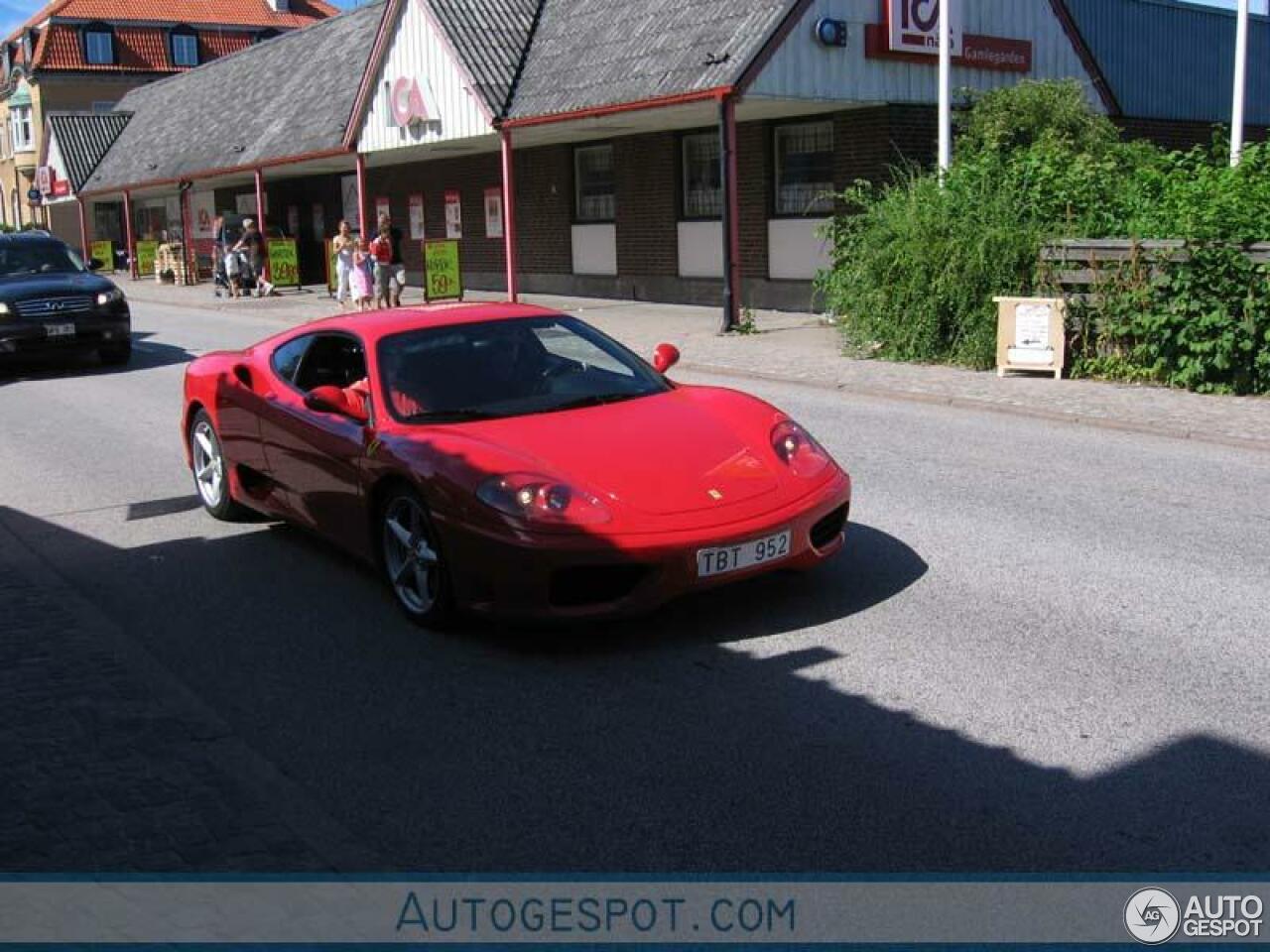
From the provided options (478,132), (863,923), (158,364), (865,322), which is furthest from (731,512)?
(478,132)

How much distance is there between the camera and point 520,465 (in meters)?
5.88

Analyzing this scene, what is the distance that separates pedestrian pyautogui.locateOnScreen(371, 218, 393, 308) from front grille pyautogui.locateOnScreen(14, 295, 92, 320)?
813 centimetres

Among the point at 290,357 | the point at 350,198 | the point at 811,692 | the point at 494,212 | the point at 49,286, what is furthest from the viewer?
the point at 350,198

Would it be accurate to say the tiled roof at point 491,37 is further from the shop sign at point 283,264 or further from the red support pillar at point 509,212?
the shop sign at point 283,264

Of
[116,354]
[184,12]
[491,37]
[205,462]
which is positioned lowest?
[116,354]

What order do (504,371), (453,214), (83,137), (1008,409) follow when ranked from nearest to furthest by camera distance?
(504,371) → (1008,409) → (453,214) → (83,137)

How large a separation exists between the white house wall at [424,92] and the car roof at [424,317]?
58.9 feet

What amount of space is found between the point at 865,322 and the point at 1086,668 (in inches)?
445

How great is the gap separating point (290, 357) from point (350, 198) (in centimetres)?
3175

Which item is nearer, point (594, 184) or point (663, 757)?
point (663, 757)

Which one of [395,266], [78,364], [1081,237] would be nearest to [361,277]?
[395,266]

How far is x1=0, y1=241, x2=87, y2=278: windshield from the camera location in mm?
18250

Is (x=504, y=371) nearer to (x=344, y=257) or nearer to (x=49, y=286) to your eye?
(x=49, y=286)

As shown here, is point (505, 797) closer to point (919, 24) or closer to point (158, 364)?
point (158, 364)
